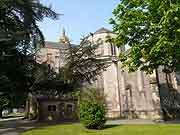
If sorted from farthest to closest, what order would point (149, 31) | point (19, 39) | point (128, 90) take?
point (128, 90) → point (19, 39) → point (149, 31)

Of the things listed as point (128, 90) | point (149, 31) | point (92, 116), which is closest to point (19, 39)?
point (92, 116)

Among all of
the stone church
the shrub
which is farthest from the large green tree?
the shrub

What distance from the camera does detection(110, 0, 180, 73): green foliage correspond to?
17359 millimetres

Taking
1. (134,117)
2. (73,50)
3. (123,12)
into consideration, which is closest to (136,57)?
(123,12)

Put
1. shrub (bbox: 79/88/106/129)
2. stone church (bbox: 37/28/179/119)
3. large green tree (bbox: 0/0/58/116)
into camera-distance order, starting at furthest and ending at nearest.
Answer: stone church (bbox: 37/28/179/119) < large green tree (bbox: 0/0/58/116) < shrub (bbox: 79/88/106/129)

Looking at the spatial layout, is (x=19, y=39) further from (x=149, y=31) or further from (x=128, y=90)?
(x=128, y=90)

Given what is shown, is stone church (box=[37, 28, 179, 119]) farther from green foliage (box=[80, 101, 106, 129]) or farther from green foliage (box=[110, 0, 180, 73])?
green foliage (box=[80, 101, 106, 129])

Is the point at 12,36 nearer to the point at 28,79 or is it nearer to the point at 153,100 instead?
→ the point at 28,79

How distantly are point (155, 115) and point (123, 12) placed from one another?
729 inches

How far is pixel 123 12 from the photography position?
71.4 feet

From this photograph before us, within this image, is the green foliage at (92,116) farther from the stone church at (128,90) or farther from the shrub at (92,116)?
the stone church at (128,90)

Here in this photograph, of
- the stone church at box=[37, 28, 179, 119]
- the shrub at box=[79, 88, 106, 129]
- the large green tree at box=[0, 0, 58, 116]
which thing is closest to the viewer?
the shrub at box=[79, 88, 106, 129]

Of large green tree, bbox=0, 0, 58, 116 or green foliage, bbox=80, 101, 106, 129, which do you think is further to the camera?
large green tree, bbox=0, 0, 58, 116

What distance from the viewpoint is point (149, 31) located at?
20047 millimetres
